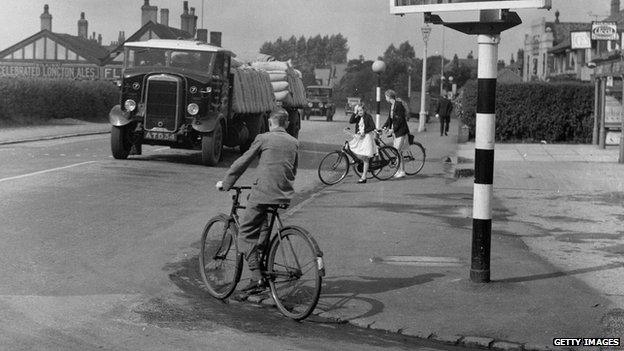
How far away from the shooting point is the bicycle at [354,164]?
19.2 m

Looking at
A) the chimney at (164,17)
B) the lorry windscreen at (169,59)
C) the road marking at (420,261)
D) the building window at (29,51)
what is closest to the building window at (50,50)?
the building window at (29,51)

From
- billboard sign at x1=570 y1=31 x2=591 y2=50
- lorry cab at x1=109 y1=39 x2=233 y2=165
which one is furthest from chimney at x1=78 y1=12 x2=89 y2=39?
lorry cab at x1=109 y1=39 x2=233 y2=165

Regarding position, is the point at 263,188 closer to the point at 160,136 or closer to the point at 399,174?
the point at 399,174

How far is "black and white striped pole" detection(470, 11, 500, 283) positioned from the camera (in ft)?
29.5

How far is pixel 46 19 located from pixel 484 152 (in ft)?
258

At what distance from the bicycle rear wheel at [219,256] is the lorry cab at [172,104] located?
12996 millimetres

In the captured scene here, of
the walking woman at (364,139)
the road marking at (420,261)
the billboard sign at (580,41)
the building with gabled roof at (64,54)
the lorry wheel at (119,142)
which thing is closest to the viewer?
the road marking at (420,261)

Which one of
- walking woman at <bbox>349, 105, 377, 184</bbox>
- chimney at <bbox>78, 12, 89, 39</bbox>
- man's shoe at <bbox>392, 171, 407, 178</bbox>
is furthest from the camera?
chimney at <bbox>78, 12, 89, 39</bbox>

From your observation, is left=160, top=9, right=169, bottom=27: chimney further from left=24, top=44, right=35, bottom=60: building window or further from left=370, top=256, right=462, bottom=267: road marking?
left=370, top=256, right=462, bottom=267: road marking

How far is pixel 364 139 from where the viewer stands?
1977cm

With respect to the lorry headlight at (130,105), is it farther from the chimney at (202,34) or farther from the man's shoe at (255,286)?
the chimney at (202,34)

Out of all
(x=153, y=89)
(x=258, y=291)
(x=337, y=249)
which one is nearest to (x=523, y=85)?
(x=153, y=89)

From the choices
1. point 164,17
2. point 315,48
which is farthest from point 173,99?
point 315,48

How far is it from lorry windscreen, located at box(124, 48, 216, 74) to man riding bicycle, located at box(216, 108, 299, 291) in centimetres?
1485
